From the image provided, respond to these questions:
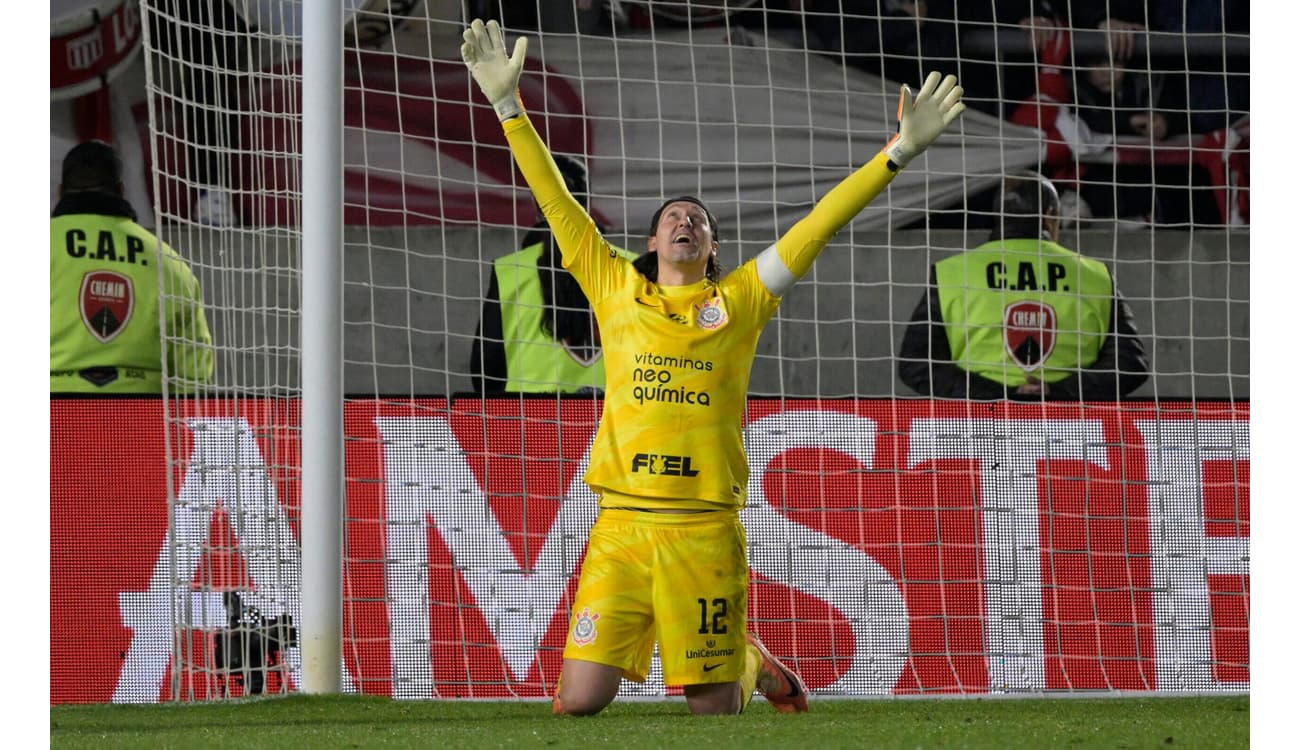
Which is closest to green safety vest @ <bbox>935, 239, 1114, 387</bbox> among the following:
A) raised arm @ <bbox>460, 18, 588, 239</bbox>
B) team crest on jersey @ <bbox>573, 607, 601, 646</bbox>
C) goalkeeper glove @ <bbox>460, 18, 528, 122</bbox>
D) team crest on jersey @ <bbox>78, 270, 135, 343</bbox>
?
raised arm @ <bbox>460, 18, 588, 239</bbox>

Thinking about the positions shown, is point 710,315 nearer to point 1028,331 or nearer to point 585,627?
point 585,627

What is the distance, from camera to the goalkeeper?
12.4 ft

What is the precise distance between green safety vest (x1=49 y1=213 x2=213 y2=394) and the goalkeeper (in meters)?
2.57

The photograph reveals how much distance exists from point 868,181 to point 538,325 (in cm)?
277

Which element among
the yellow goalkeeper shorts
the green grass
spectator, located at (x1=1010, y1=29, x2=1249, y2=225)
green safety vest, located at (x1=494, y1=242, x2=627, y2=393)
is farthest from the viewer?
spectator, located at (x1=1010, y1=29, x2=1249, y2=225)

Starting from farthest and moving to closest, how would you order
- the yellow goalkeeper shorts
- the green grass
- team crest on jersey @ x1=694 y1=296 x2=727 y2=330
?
team crest on jersey @ x1=694 y1=296 x2=727 y2=330
the yellow goalkeeper shorts
the green grass

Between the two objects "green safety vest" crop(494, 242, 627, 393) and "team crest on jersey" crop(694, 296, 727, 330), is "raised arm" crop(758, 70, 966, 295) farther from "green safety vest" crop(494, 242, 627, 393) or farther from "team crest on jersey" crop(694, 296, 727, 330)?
"green safety vest" crop(494, 242, 627, 393)

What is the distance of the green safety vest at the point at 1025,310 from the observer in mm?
6281

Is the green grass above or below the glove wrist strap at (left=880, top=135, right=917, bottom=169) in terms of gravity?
below

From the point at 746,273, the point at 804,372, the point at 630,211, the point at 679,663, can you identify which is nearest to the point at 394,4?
the point at 630,211

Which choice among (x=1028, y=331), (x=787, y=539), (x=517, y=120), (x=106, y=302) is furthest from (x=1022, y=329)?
(x=106, y=302)

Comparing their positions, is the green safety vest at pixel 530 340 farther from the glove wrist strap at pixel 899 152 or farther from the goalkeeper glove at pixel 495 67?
the glove wrist strap at pixel 899 152

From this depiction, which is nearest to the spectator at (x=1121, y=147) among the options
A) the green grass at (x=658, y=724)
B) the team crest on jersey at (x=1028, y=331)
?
the team crest on jersey at (x=1028, y=331)

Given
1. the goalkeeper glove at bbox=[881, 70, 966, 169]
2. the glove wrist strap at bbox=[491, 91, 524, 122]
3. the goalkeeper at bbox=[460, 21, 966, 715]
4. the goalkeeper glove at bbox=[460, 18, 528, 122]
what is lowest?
the goalkeeper at bbox=[460, 21, 966, 715]
